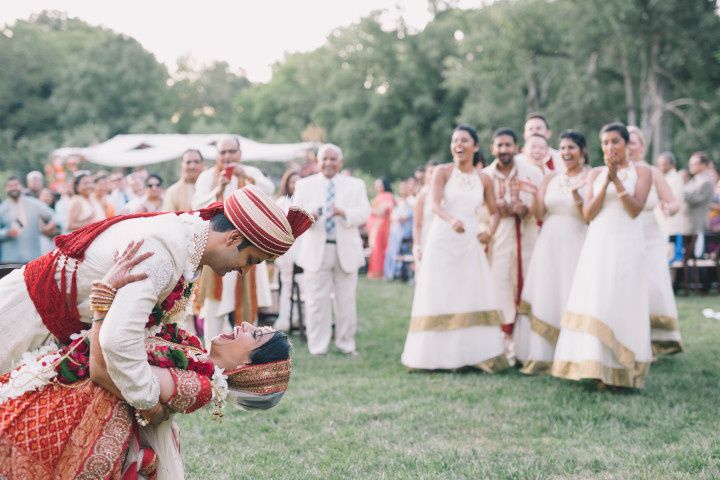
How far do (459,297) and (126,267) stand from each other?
5.61 meters

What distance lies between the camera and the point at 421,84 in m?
47.3

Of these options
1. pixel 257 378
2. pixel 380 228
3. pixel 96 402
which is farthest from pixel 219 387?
pixel 380 228

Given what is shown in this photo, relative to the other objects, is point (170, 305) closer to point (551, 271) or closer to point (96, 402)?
point (96, 402)

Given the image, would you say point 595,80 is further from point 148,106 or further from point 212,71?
point 212,71

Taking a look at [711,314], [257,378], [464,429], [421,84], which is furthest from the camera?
[421,84]

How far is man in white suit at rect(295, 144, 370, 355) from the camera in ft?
29.9

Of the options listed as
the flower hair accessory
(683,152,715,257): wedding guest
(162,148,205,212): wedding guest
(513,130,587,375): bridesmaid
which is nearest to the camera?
the flower hair accessory

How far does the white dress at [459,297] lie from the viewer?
7922 millimetres

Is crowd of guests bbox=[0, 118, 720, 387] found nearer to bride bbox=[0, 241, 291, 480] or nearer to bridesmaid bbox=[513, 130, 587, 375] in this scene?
bridesmaid bbox=[513, 130, 587, 375]

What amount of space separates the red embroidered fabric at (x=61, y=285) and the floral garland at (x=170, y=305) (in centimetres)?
26

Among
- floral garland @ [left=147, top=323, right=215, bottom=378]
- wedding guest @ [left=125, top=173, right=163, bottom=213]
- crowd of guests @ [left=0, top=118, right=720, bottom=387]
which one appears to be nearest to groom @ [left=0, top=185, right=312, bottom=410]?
floral garland @ [left=147, top=323, right=215, bottom=378]

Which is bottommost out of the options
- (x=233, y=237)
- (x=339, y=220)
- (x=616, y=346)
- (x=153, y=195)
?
(x=616, y=346)

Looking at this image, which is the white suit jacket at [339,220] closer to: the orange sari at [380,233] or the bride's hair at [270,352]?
the bride's hair at [270,352]

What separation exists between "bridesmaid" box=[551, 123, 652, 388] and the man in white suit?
9.86ft
